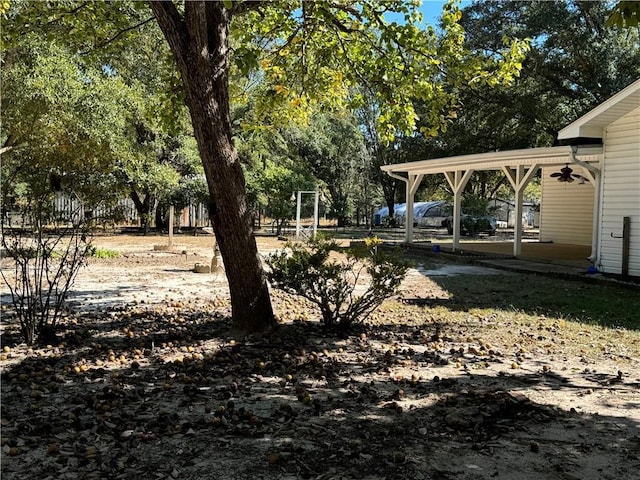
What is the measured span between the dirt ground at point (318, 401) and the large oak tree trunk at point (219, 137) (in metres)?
0.47

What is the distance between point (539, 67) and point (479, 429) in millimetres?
19178

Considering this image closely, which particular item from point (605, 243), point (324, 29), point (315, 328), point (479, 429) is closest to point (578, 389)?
point (479, 429)

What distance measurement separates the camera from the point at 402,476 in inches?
103

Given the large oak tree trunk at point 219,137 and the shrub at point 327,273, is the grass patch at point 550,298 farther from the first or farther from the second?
the large oak tree trunk at point 219,137

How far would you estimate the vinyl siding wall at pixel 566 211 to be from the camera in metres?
17.6

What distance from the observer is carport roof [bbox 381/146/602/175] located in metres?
11.3

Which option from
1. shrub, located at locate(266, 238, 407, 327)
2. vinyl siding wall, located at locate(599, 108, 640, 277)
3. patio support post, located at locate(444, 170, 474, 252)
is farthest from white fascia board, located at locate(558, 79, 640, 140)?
shrub, located at locate(266, 238, 407, 327)

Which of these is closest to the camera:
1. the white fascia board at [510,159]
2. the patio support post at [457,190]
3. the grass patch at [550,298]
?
the grass patch at [550,298]

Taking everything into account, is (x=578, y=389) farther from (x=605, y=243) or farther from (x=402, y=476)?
(x=605, y=243)

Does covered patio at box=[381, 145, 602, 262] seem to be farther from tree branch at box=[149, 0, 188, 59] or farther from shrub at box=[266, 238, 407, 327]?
tree branch at box=[149, 0, 188, 59]

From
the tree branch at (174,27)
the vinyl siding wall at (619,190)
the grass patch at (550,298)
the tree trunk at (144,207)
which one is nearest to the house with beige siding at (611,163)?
the vinyl siding wall at (619,190)

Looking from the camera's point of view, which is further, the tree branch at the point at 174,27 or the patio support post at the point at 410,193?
the patio support post at the point at 410,193

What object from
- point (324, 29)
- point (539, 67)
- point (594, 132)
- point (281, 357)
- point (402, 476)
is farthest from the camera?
point (539, 67)

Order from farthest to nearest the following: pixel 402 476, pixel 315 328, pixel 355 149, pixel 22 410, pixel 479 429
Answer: pixel 355 149, pixel 315 328, pixel 22 410, pixel 479 429, pixel 402 476
